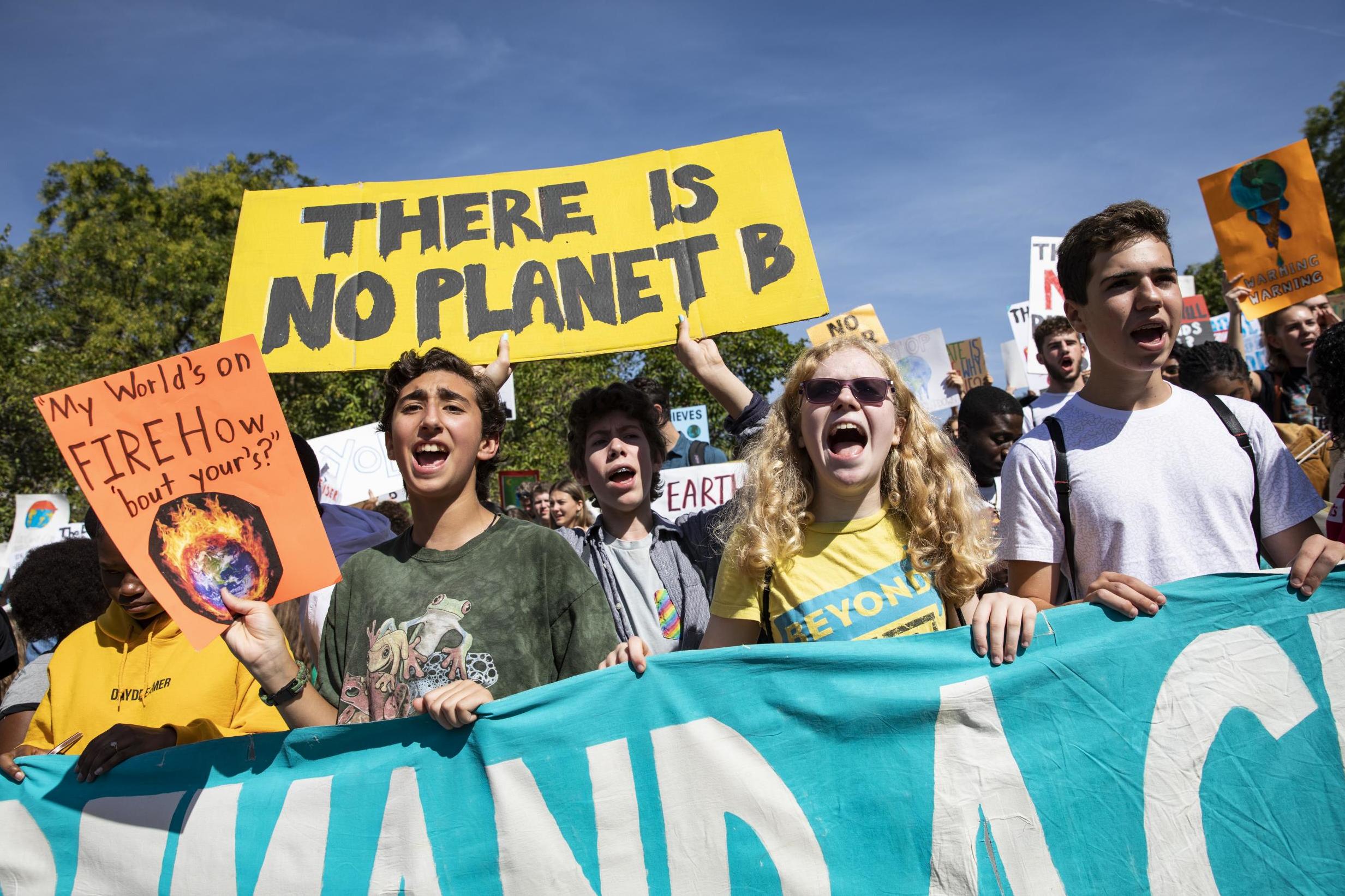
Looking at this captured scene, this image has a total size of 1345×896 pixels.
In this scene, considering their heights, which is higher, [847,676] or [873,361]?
[873,361]

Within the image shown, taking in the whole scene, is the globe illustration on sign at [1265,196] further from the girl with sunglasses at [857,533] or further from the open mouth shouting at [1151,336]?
the girl with sunglasses at [857,533]

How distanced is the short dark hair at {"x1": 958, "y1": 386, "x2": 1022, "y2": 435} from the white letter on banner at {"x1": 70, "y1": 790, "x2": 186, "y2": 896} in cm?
347

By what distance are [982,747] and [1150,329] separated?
1.12 m

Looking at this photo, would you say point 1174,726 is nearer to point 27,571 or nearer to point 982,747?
point 982,747

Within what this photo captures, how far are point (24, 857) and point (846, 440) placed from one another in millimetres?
2476

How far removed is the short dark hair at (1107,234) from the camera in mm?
2408

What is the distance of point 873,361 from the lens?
8.59 feet

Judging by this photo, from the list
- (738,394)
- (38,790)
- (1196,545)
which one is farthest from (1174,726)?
(38,790)

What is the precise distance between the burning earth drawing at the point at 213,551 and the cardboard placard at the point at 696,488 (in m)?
4.04

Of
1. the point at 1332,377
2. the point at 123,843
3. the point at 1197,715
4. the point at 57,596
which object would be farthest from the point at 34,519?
the point at 1332,377

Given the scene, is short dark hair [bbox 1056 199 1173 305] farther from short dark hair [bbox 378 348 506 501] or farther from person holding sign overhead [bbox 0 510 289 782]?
person holding sign overhead [bbox 0 510 289 782]

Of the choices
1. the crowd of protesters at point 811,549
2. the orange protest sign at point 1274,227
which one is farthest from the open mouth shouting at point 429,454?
the orange protest sign at point 1274,227

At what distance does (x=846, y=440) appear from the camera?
2572 mm

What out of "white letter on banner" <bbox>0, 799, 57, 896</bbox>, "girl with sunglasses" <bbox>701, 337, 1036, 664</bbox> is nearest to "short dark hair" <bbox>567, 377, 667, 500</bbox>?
"girl with sunglasses" <bbox>701, 337, 1036, 664</bbox>
